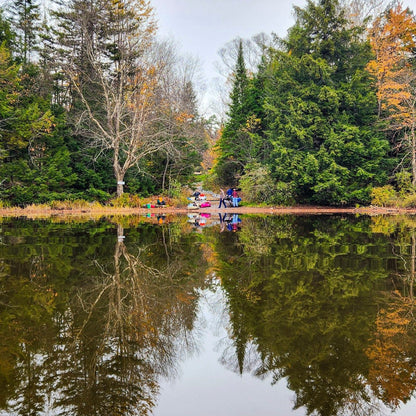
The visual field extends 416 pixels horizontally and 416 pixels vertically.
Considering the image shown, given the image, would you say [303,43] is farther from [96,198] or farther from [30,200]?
[30,200]

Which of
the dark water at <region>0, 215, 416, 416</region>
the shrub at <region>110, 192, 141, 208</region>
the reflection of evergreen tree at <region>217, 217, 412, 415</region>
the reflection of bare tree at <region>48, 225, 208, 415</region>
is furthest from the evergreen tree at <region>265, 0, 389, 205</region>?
the reflection of bare tree at <region>48, 225, 208, 415</region>

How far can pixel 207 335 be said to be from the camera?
508 centimetres

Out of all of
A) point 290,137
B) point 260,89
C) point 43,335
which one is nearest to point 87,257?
point 43,335

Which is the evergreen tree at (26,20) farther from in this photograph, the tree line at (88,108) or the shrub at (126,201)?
the shrub at (126,201)

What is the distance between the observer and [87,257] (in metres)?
9.58

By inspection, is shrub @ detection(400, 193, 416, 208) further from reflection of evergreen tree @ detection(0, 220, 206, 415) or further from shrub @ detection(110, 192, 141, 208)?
reflection of evergreen tree @ detection(0, 220, 206, 415)

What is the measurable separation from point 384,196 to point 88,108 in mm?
21907

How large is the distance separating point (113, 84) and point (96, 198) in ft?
30.9

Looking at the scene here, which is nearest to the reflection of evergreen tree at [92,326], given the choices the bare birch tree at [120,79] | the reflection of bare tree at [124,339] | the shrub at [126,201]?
the reflection of bare tree at [124,339]

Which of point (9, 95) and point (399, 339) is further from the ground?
point (9, 95)

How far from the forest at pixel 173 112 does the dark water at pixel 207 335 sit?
64.7 feet

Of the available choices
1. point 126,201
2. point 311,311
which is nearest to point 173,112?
point 126,201

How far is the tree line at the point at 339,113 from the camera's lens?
2806cm

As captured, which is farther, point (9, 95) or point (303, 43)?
point (303, 43)
